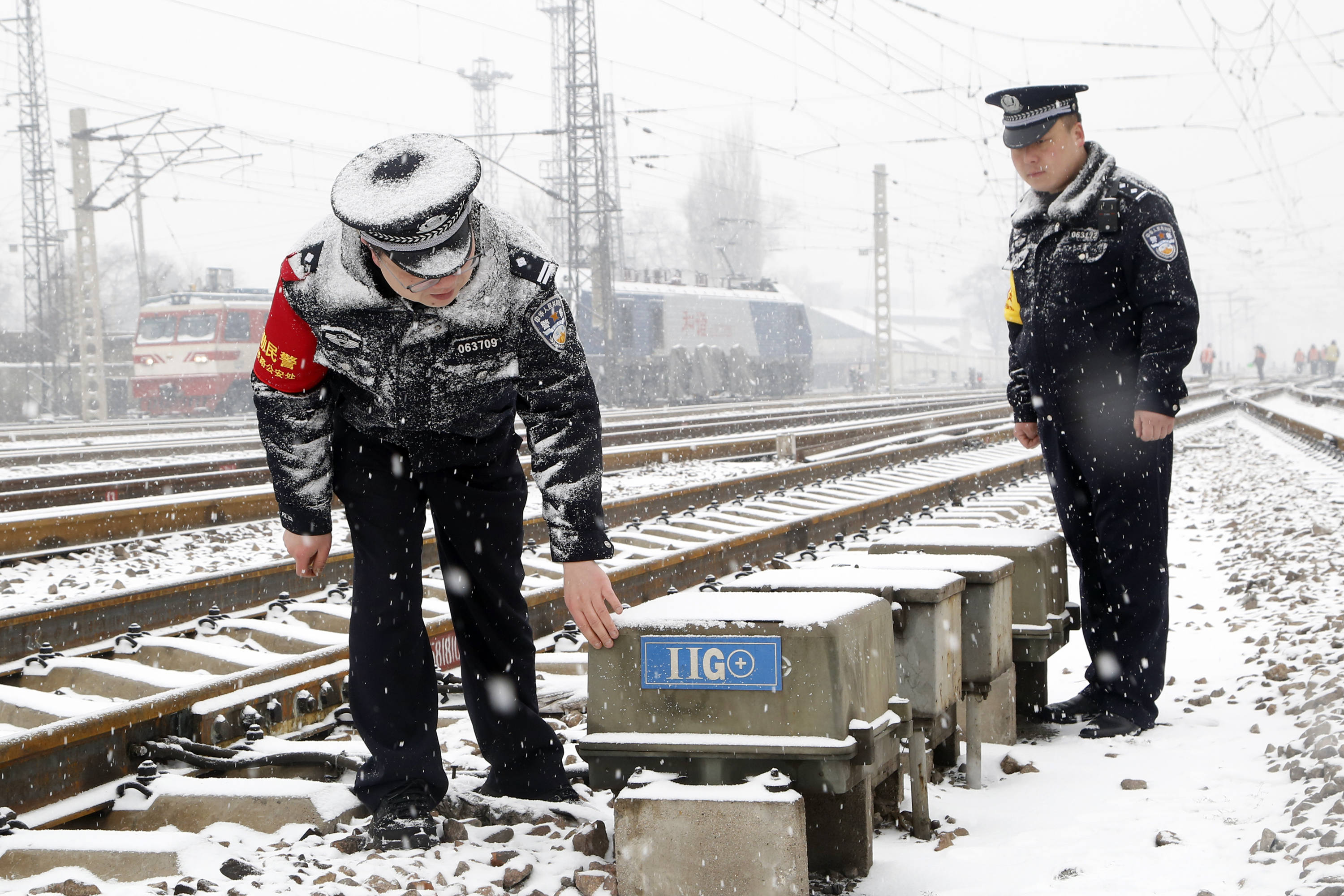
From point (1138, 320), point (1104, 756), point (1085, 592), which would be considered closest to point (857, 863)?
point (1104, 756)

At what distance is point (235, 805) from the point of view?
294 cm

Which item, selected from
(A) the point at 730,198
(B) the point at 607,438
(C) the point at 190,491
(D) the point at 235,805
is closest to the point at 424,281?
(D) the point at 235,805

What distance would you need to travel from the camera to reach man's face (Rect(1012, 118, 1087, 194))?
149 inches

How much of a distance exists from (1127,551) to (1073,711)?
0.54 metres

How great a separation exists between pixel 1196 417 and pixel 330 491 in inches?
869

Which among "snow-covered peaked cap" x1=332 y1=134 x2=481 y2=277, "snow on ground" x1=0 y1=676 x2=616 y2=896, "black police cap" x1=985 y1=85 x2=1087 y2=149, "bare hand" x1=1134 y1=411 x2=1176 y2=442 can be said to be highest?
"black police cap" x1=985 y1=85 x2=1087 y2=149

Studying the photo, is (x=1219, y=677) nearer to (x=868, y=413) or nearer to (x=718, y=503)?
(x=718, y=503)

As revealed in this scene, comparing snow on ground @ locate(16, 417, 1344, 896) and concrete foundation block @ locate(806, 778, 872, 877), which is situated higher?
concrete foundation block @ locate(806, 778, 872, 877)

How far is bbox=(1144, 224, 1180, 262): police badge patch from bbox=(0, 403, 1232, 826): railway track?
271 cm

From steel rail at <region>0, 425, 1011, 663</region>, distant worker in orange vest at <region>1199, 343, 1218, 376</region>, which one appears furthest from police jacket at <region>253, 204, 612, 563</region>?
distant worker in orange vest at <region>1199, 343, 1218, 376</region>

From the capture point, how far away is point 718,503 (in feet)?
29.7

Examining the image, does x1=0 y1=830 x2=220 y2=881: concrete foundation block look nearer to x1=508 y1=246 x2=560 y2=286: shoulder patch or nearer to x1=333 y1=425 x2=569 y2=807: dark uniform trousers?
x1=333 y1=425 x2=569 y2=807: dark uniform trousers

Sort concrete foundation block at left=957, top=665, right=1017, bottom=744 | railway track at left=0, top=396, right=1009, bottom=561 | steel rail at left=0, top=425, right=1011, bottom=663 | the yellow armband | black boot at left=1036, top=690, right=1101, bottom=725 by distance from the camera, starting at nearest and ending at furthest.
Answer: concrete foundation block at left=957, top=665, right=1017, bottom=744 → black boot at left=1036, top=690, right=1101, bottom=725 → the yellow armband → steel rail at left=0, top=425, right=1011, bottom=663 → railway track at left=0, top=396, right=1009, bottom=561

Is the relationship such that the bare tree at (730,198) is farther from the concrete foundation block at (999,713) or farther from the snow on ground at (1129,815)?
the concrete foundation block at (999,713)
